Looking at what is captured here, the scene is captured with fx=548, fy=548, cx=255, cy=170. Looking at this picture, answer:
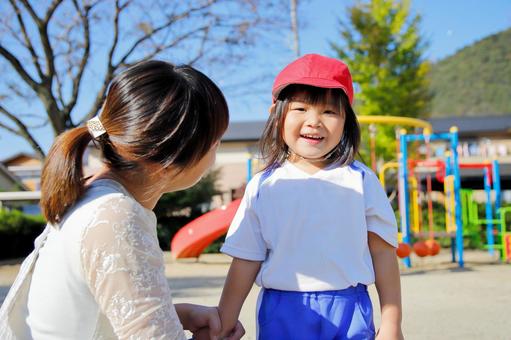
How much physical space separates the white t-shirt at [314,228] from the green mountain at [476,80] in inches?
2541

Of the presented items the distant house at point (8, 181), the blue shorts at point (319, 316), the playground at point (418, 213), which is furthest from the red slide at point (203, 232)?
the distant house at point (8, 181)

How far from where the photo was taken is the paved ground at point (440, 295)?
3584mm

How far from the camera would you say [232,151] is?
25125 mm

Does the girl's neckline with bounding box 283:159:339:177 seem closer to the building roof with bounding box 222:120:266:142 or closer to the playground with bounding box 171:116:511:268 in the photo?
the playground with bounding box 171:116:511:268

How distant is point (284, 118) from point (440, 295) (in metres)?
4.02

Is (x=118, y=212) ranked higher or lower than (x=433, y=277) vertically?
higher

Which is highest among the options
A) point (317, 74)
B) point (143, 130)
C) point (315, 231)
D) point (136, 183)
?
point (317, 74)

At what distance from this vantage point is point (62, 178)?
3.71ft

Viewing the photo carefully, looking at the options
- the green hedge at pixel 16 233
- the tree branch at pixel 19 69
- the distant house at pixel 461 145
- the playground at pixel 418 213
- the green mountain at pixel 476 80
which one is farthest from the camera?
the green mountain at pixel 476 80

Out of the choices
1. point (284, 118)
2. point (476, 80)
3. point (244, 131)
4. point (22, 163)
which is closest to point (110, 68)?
point (284, 118)

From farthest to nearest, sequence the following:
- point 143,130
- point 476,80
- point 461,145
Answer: point 476,80, point 461,145, point 143,130

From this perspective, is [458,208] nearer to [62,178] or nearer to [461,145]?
[62,178]

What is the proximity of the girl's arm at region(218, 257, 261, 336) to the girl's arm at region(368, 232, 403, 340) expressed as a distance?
1.12 feet

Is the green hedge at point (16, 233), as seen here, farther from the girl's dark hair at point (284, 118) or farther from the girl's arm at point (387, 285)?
the girl's arm at point (387, 285)
